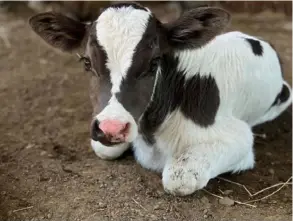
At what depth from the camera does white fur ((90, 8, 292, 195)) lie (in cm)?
363

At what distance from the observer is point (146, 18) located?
3760 millimetres

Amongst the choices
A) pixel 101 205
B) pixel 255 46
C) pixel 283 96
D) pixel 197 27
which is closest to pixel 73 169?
pixel 101 205

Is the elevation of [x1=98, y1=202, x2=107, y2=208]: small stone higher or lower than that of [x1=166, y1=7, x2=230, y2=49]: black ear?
lower

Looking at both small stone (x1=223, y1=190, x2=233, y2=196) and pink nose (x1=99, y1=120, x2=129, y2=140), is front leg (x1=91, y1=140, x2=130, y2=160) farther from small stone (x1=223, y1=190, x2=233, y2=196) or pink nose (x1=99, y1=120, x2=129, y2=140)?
pink nose (x1=99, y1=120, x2=129, y2=140)

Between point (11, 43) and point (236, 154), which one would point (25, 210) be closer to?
point (236, 154)

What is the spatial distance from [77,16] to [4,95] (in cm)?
219

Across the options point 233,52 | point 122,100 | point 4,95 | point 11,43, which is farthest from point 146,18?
point 11,43

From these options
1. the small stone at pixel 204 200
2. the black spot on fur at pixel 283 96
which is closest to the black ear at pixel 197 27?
the small stone at pixel 204 200

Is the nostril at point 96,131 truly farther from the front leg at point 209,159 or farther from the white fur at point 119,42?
the front leg at point 209,159

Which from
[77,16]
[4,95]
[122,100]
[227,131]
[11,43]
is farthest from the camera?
[77,16]

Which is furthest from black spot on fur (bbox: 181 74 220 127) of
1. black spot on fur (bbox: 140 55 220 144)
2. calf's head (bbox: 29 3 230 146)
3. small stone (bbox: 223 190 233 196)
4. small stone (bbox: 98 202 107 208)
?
small stone (bbox: 98 202 107 208)

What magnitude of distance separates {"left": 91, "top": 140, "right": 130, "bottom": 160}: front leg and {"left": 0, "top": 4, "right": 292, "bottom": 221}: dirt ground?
5 centimetres

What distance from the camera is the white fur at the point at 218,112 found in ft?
11.9

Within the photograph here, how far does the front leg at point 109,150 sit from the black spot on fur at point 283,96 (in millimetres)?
1395
